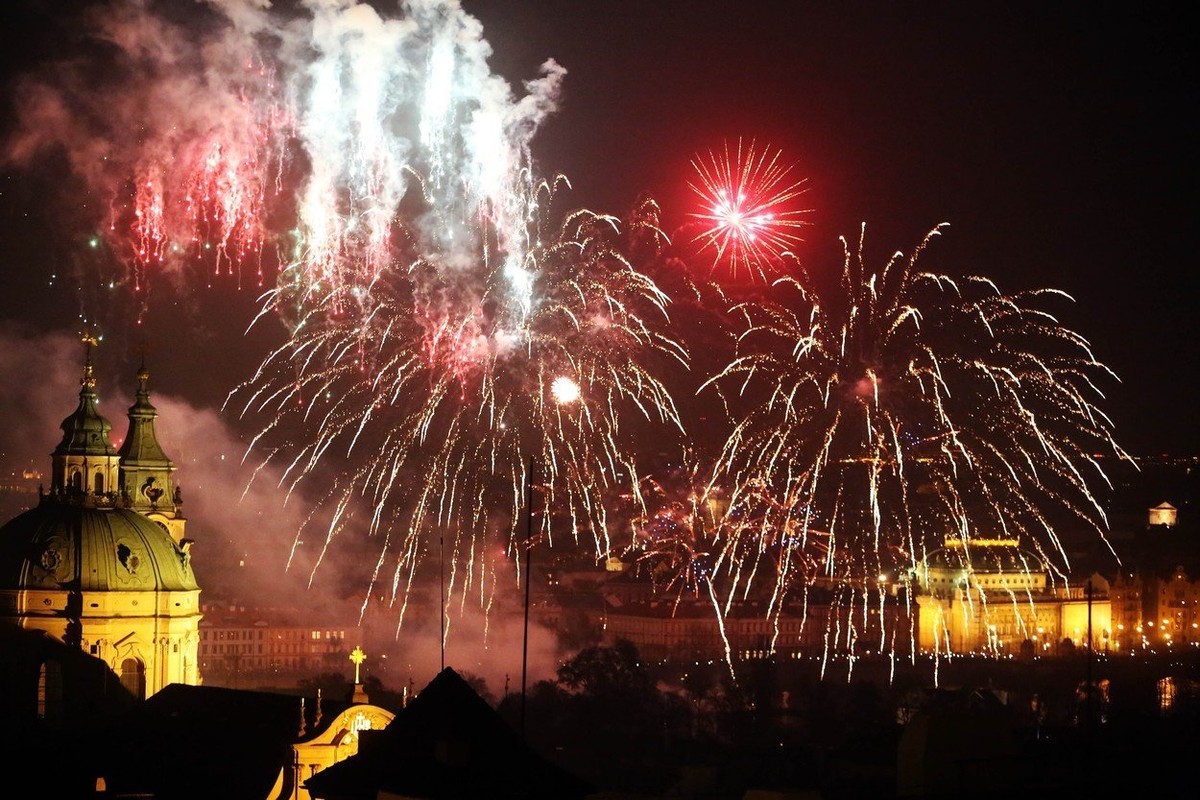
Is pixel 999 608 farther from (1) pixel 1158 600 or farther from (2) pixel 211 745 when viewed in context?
(2) pixel 211 745

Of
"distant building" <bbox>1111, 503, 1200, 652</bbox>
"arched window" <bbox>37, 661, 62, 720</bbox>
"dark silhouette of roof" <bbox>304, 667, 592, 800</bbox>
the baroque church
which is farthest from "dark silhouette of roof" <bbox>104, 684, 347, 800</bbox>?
"distant building" <bbox>1111, 503, 1200, 652</bbox>

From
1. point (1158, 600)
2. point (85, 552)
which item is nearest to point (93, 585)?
point (85, 552)

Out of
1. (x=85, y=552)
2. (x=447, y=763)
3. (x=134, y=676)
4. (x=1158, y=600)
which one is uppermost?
(x=85, y=552)

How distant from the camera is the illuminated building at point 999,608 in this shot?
167375 mm

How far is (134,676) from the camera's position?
2761 inches

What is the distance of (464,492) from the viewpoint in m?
98.3

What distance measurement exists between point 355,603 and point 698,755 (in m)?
28.2

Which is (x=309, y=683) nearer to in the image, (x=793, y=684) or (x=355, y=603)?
(x=355, y=603)

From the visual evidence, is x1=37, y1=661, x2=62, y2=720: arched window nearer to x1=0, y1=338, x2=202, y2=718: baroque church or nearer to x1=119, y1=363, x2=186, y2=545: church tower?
x1=0, y1=338, x2=202, y2=718: baroque church

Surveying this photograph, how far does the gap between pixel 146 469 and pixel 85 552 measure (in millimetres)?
8811

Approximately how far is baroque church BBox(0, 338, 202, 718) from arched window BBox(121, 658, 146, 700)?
3cm

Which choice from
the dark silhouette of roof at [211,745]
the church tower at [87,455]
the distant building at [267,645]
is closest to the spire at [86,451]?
the church tower at [87,455]

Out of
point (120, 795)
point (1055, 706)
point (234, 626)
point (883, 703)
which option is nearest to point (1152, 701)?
point (1055, 706)

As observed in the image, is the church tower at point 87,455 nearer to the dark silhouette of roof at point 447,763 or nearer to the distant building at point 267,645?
the distant building at point 267,645
